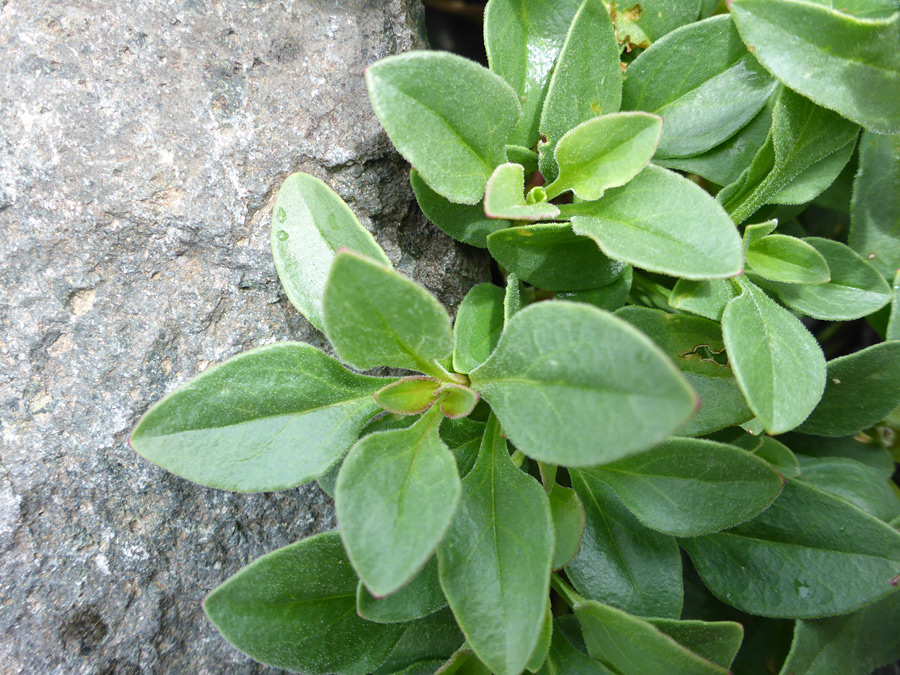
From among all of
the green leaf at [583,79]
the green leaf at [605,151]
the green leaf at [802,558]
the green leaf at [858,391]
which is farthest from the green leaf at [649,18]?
the green leaf at [802,558]

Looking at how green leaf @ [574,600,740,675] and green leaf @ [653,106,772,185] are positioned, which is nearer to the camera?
green leaf @ [574,600,740,675]

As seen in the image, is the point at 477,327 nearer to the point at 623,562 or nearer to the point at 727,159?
the point at 623,562

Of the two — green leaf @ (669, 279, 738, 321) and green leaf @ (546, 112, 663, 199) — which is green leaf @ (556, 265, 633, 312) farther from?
green leaf @ (546, 112, 663, 199)

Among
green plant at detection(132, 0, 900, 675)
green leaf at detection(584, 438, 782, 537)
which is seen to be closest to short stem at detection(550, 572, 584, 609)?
green plant at detection(132, 0, 900, 675)

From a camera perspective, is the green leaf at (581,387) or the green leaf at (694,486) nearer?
the green leaf at (581,387)

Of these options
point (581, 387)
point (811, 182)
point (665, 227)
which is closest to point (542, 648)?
point (581, 387)

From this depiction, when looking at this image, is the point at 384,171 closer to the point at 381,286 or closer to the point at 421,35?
the point at 421,35

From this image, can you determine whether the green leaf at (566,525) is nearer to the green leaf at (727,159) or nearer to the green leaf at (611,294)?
the green leaf at (611,294)
